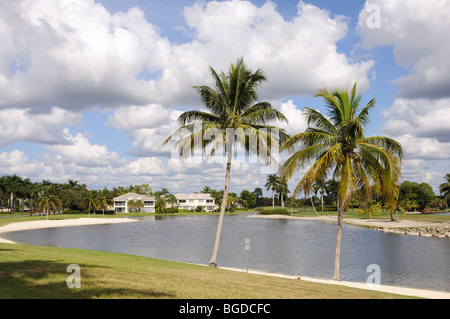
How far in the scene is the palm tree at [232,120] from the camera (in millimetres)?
22094

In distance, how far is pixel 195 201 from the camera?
15712 centimetres

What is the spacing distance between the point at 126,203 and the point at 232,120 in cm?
12241

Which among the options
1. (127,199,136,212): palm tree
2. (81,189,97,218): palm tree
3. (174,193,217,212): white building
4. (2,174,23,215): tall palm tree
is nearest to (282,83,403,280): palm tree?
(81,189,97,218): palm tree

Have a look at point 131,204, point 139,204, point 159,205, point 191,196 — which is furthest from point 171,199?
point 131,204

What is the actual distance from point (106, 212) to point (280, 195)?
3223 inches

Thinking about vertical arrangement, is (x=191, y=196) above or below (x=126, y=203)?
above

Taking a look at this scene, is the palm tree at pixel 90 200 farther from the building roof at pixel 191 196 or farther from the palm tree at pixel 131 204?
the building roof at pixel 191 196

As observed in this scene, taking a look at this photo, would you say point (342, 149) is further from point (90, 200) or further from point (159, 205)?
point (159, 205)

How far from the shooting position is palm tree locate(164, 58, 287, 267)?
22.1 metres

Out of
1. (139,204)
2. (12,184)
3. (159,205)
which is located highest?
(12,184)

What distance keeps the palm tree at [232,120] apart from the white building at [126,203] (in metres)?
119

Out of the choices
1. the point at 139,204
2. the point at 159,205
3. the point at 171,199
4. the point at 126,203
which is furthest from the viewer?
the point at 171,199
